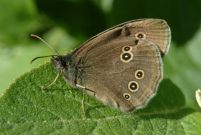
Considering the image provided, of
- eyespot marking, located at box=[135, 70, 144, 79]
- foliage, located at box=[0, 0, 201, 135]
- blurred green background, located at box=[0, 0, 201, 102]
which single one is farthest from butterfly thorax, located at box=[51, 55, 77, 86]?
blurred green background, located at box=[0, 0, 201, 102]

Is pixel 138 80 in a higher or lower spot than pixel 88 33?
lower

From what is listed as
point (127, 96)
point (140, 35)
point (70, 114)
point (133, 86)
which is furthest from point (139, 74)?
point (70, 114)

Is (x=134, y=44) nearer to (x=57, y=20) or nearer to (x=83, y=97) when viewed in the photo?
(x=83, y=97)

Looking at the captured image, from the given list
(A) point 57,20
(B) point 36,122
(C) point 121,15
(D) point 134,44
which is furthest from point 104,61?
(A) point 57,20

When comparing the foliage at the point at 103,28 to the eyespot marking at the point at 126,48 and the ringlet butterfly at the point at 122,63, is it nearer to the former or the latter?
the ringlet butterfly at the point at 122,63

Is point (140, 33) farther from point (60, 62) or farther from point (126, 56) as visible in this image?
point (60, 62)

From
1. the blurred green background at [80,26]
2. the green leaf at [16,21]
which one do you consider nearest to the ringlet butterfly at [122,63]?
the blurred green background at [80,26]
